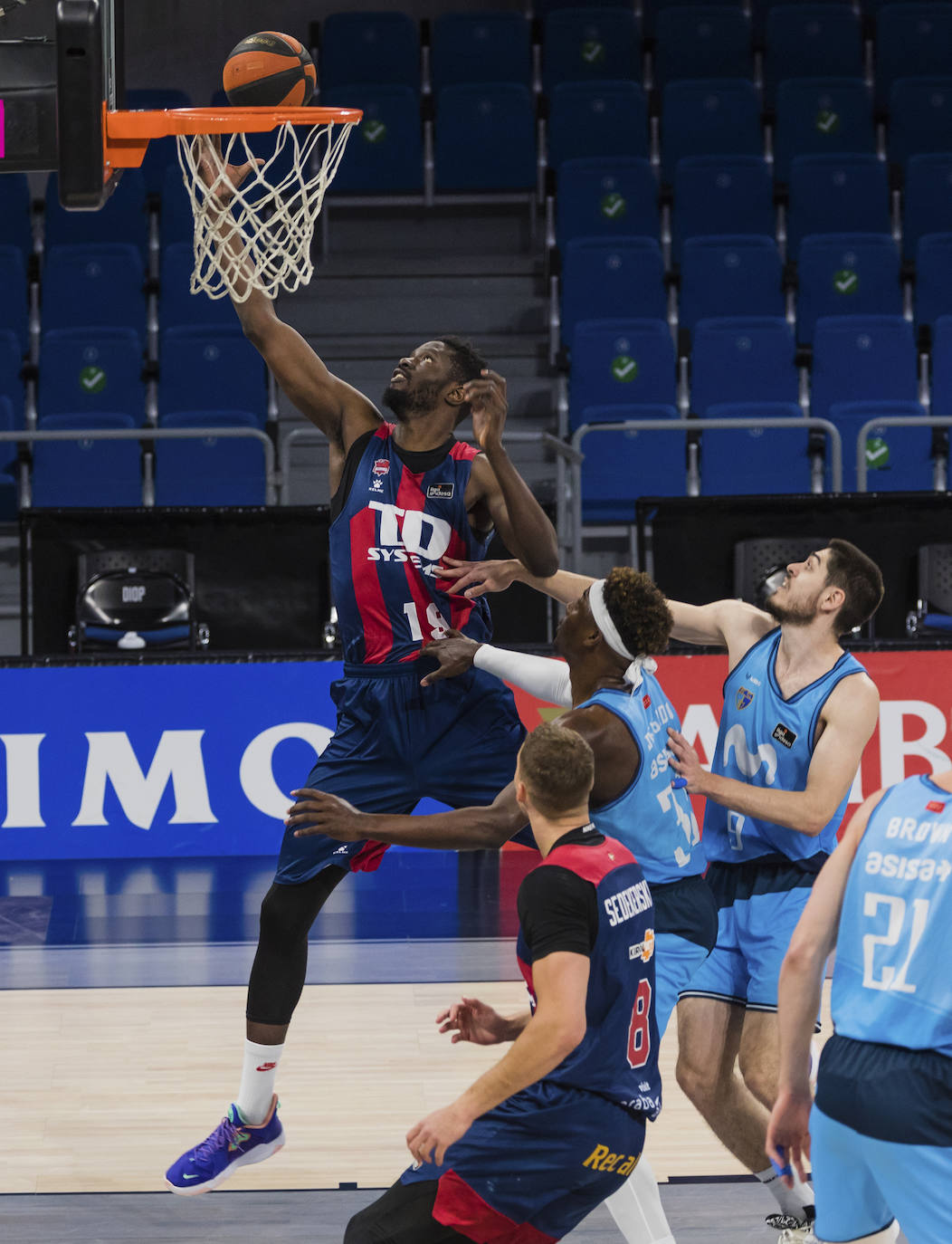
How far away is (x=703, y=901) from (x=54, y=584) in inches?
259

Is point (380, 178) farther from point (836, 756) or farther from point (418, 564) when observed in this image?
point (836, 756)

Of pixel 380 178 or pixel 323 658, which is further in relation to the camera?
pixel 380 178

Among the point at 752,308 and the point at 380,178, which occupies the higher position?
the point at 380,178

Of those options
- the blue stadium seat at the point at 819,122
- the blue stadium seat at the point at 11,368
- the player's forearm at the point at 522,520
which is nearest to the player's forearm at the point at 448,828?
the player's forearm at the point at 522,520

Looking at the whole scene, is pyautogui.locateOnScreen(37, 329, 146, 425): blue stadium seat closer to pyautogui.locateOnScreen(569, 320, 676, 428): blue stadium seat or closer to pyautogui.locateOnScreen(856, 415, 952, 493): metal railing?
pyautogui.locateOnScreen(569, 320, 676, 428): blue stadium seat

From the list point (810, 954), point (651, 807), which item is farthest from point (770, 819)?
point (810, 954)

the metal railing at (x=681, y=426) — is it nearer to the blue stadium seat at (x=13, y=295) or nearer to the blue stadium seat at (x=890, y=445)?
the blue stadium seat at (x=890, y=445)

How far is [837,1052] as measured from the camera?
262 cm

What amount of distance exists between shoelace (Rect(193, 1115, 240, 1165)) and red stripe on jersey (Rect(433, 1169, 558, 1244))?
1594 millimetres

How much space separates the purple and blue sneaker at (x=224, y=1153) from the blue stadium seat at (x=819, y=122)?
36.2ft

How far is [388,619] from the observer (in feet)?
15.3

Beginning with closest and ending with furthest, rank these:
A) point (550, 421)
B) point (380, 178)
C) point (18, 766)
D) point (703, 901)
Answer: point (703, 901), point (18, 766), point (550, 421), point (380, 178)

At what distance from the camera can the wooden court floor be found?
4582mm

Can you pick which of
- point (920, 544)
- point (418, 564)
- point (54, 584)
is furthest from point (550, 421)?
point (418, 564)
